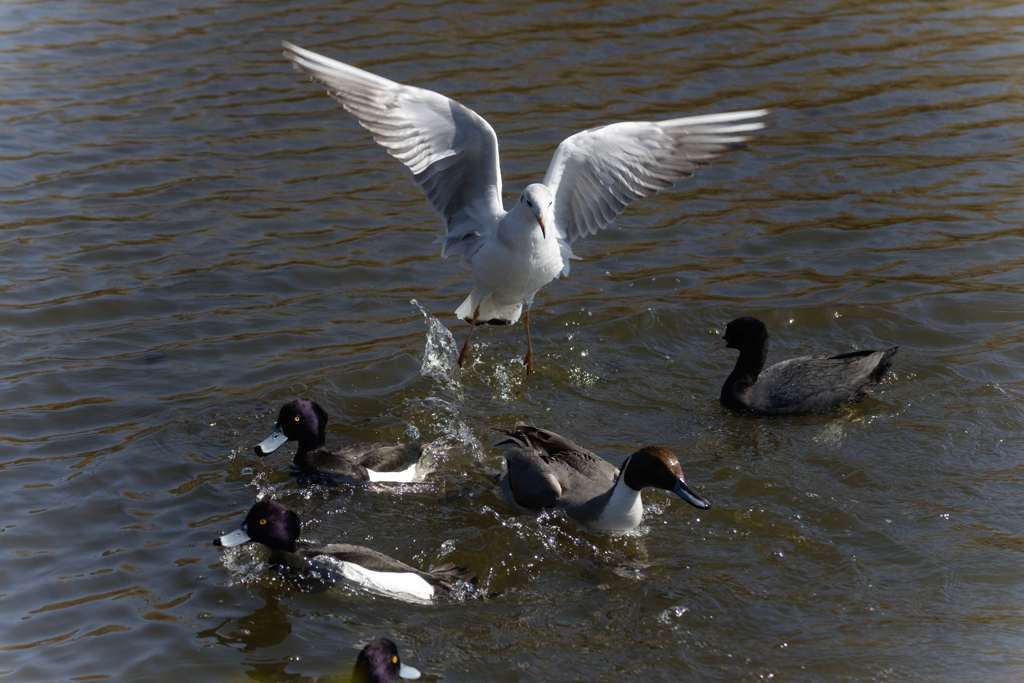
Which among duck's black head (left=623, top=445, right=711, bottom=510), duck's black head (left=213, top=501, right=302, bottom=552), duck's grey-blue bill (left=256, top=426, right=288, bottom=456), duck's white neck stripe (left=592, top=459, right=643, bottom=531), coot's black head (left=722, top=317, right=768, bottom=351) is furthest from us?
coot's black head (left=722, top=317, right=768, bottom=351)

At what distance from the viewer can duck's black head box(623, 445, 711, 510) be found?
8.10 meters

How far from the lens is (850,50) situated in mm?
16094

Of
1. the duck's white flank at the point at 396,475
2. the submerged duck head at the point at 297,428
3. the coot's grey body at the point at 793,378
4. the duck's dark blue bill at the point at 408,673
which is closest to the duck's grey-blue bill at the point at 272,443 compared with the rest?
the submerged duck head at the point at 297,428

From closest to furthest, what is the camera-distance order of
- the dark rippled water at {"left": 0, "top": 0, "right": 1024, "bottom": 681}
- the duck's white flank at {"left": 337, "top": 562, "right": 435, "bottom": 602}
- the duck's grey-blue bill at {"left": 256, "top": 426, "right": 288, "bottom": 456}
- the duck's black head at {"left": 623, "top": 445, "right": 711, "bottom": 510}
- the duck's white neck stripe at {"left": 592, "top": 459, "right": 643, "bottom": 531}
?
the dark rippled water at {"left": 0, "top": 0, "right": 1024, "bottom": 681}, the duck's white flank at {"left": 337, "top": 562, "right": 435, "bottom": 602}, the duck's black head at {"left": 623, "top": 445, "right": 711, "bottom": 510}, the duck's white neck stripe at {"left": 592, "top": 459, "right": 643, "bottom": 531}, the duck's grey-blue bill at {"left": 256, "top": 426, "right": 288, "bottom": 456}

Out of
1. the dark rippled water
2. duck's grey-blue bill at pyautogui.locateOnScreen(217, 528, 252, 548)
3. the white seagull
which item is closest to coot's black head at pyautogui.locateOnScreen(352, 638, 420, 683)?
the dark rippled water

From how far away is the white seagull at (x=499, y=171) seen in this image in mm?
9812

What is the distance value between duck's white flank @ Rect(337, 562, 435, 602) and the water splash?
316 centimetres

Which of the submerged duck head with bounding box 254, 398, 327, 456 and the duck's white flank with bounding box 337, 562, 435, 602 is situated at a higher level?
the submerged duck head with bounding box 254, 398, 327, 456

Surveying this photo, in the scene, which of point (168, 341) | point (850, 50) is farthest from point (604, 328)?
point (850, 50)

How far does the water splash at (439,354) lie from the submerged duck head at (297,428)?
1597 millimetres

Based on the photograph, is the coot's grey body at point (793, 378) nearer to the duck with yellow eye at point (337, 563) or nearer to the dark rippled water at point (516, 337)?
the dark rippled water at point (516, 337)

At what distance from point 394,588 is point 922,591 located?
2.89 metres

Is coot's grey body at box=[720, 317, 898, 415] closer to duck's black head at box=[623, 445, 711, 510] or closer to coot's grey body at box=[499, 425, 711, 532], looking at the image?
coot's grey body at box=[499, 425, 711, 532]

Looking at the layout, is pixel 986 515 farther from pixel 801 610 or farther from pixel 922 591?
pixel 801 610
